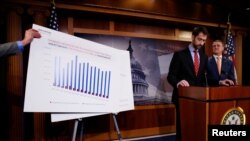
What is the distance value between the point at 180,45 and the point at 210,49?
697 mm

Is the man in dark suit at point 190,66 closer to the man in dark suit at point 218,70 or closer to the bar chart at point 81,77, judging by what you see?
the man in dark suit at point 218,70

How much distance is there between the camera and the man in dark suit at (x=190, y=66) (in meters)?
2.55

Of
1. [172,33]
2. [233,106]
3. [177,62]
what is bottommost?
[233,106]

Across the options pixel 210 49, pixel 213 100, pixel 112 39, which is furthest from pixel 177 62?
pixel 210 49

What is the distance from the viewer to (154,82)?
4.08 metres

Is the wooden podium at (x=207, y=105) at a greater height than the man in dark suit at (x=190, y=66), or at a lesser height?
lesser

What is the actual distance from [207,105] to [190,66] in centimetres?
73

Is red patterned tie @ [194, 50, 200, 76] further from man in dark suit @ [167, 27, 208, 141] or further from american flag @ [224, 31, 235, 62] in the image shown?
american flag @ [224, 31, 235, 62]

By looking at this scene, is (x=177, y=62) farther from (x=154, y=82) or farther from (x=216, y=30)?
(x=216, y=30)

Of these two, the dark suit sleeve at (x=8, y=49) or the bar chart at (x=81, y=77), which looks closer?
the dark suit sleeve at (x=8, y=49)

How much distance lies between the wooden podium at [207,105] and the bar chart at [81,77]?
30.6 inches

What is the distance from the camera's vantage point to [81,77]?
212cm

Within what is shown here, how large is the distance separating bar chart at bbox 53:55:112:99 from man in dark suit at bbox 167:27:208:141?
2.49ft

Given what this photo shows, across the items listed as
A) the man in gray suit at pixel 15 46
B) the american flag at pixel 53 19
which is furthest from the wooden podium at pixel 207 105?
the american flag at pixel 53 19
